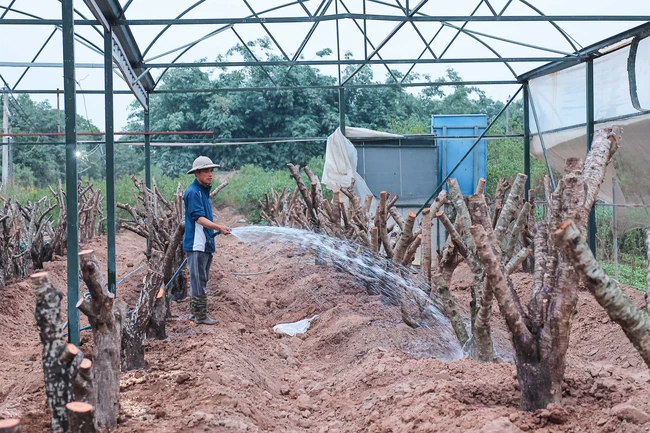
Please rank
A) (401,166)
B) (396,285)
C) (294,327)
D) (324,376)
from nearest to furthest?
1. (324,376)
2. (396,285)
3. (294,327)
4. (401,166)

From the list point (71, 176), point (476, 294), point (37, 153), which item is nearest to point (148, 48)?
point (71, 176)

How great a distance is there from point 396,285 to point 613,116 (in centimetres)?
366

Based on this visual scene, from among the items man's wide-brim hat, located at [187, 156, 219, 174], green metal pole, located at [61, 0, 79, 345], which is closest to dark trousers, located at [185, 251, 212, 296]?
man's wide-brim hat, located at [187, 156, 219, 174]

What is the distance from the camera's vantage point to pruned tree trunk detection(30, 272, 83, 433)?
2830 mm

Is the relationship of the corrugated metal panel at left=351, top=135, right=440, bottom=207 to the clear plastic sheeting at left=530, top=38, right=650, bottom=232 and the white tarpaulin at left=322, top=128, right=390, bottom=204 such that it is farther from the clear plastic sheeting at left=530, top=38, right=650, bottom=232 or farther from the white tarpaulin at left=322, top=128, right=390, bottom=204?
the clear plastic sheeting at left=530, top=38, right=650, bottom=232

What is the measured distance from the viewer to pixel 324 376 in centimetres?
553

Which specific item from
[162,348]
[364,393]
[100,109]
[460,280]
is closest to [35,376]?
[162,348]

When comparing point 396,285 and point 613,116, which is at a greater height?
point 613,116

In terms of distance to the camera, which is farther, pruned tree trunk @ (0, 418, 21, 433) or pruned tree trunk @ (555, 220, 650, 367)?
pruned tree trunk @ (555, 220, 650, 367)

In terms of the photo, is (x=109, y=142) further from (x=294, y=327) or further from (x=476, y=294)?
(x=476, y=294)

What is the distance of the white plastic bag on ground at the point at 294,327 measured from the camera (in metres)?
7.13

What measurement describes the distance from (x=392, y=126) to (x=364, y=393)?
26142 millimetres

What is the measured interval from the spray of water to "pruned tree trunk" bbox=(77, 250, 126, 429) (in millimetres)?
2770

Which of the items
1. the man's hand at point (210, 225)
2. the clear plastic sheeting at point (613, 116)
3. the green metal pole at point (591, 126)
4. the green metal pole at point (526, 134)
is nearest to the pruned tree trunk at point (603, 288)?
the man's hand at point (210, 225)
